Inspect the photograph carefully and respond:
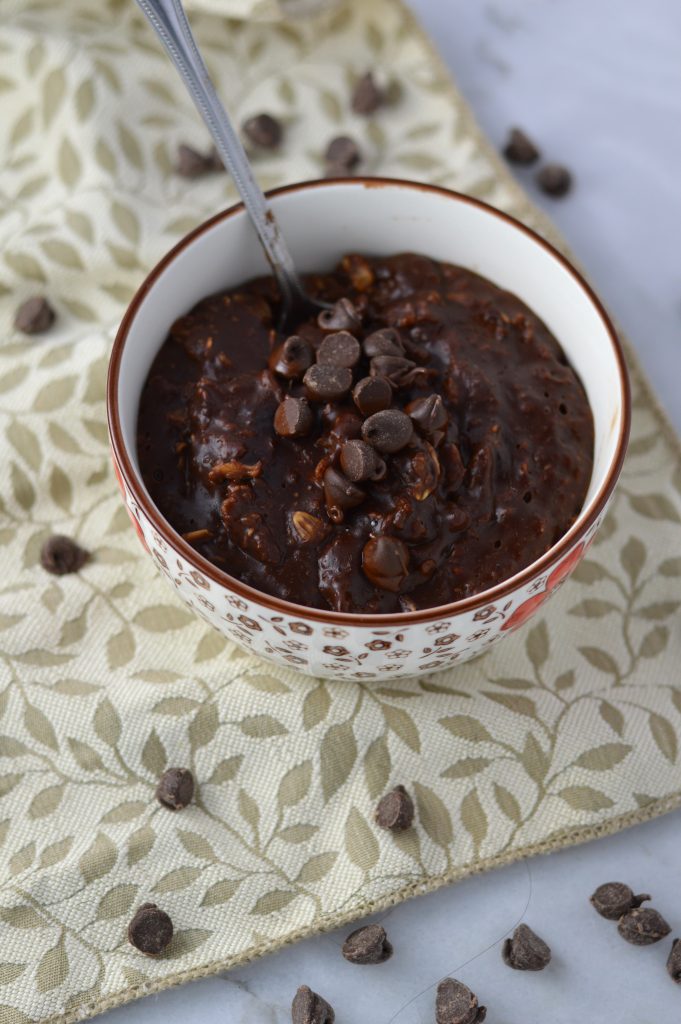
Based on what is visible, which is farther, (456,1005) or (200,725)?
(200,725)

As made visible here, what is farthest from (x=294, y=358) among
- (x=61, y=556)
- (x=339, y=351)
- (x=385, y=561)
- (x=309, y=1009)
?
(x=309, y=1009)

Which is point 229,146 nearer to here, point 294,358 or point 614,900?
point 294,358

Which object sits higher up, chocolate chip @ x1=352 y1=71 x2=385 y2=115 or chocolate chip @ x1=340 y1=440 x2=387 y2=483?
chocolate chip @ x1=352 y1=71 x2=385 y2=115

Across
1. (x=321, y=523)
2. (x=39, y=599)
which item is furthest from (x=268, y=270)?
(x=39, y=599)

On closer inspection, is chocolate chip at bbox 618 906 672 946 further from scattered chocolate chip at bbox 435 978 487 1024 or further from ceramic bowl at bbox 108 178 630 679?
ceramic bowl at bbox 108 178 630 679

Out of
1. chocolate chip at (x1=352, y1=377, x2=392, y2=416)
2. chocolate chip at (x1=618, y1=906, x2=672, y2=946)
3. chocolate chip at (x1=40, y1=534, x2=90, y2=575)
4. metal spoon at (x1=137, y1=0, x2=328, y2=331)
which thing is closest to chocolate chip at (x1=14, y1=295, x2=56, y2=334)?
chocolate chip at (x1=40, y1=534, x2=90, y2=575)

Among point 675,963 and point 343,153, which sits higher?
point 343,153
